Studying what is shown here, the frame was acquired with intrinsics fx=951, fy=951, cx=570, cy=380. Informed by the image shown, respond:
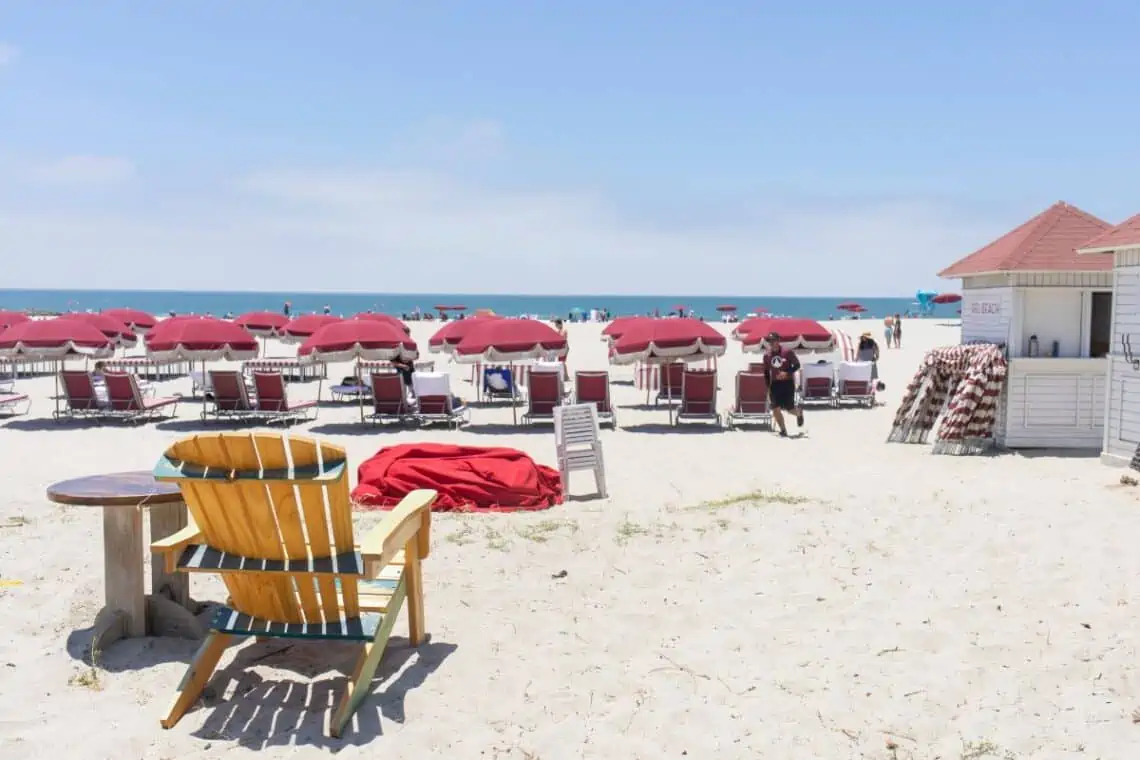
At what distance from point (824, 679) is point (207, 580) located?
3435 millimetres

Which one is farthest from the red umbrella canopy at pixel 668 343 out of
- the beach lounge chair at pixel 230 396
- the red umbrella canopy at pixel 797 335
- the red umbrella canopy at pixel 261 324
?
the red umbrella canopy at pixel 261 324

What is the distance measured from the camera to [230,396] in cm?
1370

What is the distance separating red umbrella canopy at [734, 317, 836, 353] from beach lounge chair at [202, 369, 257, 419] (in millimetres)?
8388

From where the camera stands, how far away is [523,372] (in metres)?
18.9

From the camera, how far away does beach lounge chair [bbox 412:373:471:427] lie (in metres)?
13.7

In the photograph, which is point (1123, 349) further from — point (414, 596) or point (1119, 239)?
point (414, 596)

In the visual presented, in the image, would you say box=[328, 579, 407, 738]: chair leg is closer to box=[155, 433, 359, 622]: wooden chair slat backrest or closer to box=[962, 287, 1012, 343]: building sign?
box=[155, 433, 359, 622]: wooden chair slat backrest

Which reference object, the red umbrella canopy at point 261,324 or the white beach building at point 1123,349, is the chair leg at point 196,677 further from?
the red umbrella canopy at point 261,324

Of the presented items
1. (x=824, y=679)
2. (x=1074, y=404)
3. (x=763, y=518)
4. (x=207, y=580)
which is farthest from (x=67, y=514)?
(x=1074, y=404)

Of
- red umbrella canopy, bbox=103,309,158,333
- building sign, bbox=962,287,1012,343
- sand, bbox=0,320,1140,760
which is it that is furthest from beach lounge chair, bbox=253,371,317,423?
red umbrella canopy, bbox=103,309,158,333

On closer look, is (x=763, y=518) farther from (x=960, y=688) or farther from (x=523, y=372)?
(x=523, y=372)

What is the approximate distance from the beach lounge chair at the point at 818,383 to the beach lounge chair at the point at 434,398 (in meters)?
6.23

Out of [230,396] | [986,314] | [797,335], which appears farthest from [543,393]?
[986,314]

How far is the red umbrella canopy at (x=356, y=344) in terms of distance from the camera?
44.1ft
